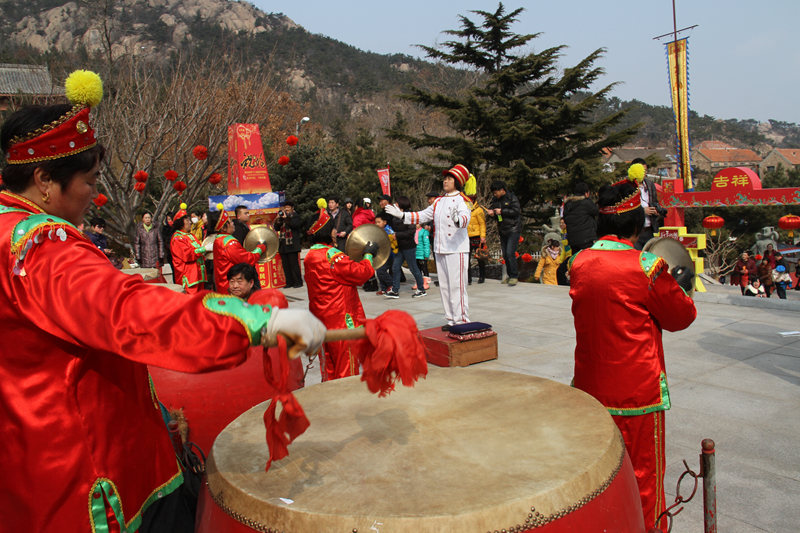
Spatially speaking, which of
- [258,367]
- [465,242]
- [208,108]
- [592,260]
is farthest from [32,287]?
[208,108]

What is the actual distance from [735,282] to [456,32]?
13.2 m

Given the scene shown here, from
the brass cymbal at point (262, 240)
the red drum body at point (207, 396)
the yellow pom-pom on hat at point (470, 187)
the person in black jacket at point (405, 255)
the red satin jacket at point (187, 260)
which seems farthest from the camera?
the person in black jacket at point (405, 255)

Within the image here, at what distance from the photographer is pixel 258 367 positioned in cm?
293

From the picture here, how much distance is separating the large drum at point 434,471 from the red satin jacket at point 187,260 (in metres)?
5.32

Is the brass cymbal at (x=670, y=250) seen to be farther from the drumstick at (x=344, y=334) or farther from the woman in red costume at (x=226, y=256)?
the woman in red costume at (x=226, y=256)

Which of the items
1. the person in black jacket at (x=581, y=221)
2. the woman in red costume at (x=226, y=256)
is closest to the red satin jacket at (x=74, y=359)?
the woman in red costume at (x=226, y=256)

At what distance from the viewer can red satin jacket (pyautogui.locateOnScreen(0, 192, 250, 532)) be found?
1.20m

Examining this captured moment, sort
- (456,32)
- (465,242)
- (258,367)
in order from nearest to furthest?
(258,367), (465,242), (456,32)

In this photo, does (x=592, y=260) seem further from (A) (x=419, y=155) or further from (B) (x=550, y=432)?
(A) (x=419, y=155)

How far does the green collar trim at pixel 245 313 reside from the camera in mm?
1253

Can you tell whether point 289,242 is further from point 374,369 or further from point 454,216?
point 374,369

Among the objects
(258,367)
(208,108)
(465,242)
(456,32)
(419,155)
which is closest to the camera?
(258,367)

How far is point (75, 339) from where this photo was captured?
1225 mm

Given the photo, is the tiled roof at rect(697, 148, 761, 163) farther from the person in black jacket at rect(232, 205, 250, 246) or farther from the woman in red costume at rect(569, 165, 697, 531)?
the woman in red costume at rect(569, 165, 697, 531)
